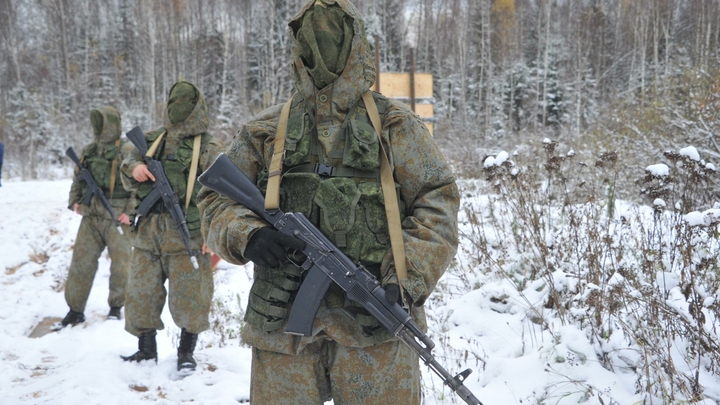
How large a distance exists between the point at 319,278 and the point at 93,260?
4.68 meters

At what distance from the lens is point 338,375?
1.83 meters

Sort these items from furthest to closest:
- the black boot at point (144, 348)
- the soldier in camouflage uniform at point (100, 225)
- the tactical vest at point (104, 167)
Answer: the tactical vest at point (104, 167) → the soldier in camouflage uniform at point (100, 225) → the black boot at point (144, 348)

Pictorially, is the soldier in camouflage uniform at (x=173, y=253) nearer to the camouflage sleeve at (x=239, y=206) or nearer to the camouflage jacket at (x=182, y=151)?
the camouflage jacket at (x=182, y=151)

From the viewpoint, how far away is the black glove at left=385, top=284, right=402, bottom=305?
1735 mm

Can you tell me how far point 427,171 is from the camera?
189 centimetres

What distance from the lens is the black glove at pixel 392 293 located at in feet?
5.69

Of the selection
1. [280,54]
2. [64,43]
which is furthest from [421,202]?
[64,43]

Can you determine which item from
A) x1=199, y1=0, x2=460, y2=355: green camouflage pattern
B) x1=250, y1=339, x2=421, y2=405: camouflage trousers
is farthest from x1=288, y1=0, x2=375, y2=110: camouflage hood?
x1=250, y1=339, x2=421, y2=405: camouflage trousers

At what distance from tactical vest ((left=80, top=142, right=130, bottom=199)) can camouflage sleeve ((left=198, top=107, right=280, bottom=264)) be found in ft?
13.4

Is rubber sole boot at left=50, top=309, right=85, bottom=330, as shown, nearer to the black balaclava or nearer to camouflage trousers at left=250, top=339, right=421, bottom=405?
the black balaclava

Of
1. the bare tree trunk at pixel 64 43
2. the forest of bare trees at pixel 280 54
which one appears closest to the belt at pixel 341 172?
the forest of bare trees at pixel 280 54

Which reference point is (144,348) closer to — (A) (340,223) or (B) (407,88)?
(A) (340,223)

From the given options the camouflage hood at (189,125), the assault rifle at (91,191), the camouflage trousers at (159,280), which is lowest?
the camouflage trousers at (159,280)

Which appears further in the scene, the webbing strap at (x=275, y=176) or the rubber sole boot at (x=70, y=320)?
the rubber sole boot at (x=70, y=320)
